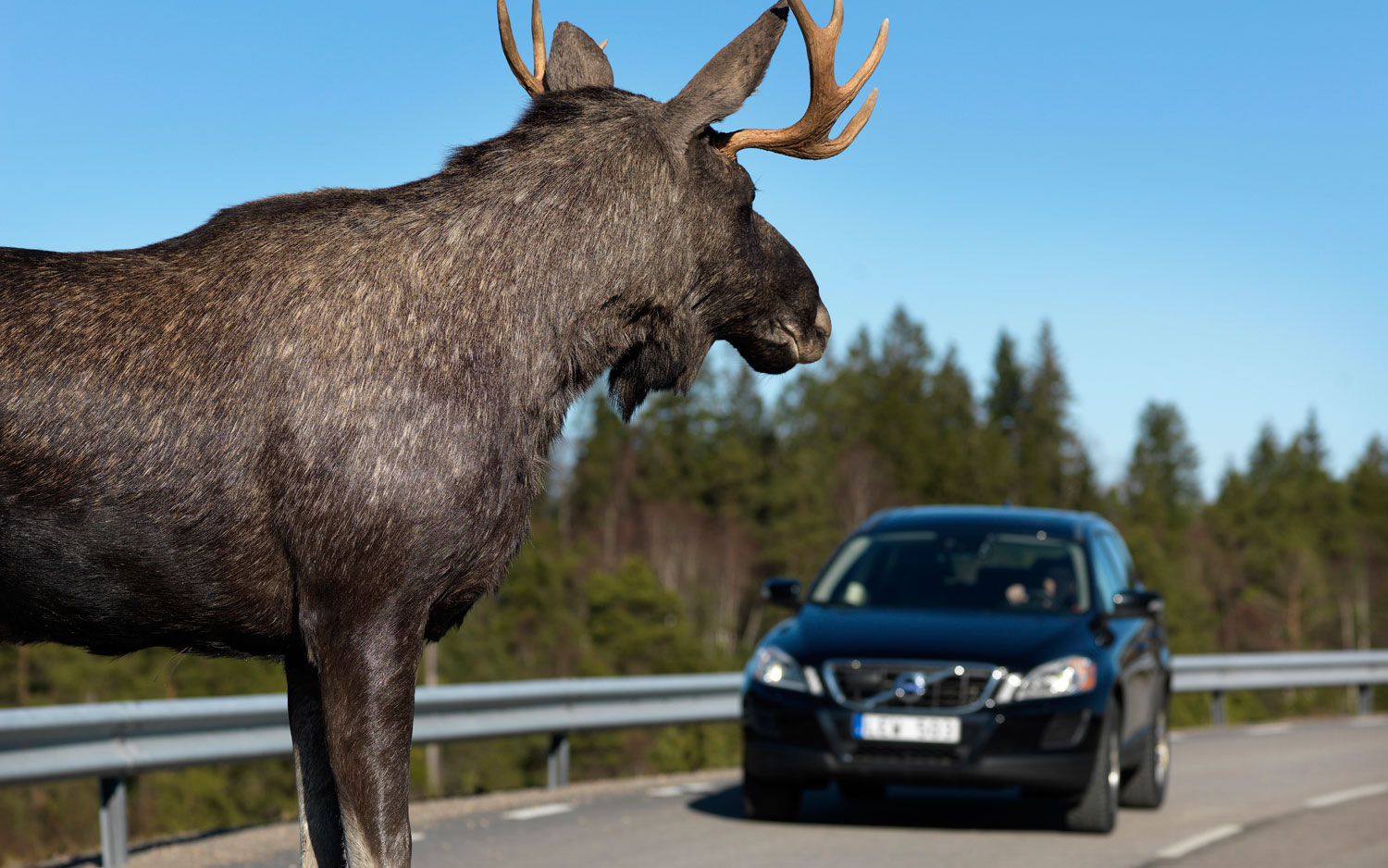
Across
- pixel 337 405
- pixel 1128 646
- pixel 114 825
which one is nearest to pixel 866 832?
pixel 1128 646

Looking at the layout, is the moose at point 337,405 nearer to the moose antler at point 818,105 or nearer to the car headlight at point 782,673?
the moose antler at point 818,105

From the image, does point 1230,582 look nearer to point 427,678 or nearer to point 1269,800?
point 427,678

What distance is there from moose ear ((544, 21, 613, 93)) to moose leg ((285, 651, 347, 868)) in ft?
6.26

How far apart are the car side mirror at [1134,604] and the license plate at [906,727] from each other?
5.35 feet

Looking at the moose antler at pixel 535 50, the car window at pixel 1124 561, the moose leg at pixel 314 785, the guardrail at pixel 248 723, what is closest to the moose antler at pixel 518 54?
the moose antler at pixel 535 50

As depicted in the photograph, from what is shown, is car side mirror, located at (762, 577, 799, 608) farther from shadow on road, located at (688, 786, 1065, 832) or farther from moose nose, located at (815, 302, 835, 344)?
moose nose, located at (815, 302, 835, 344)

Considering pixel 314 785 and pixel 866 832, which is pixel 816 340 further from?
pixel 866 832

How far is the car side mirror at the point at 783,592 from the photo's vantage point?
1004 cm

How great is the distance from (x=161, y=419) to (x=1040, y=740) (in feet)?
20.7

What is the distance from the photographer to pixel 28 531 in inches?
133

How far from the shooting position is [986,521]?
10766mm

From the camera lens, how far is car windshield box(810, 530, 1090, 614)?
32.9 feet

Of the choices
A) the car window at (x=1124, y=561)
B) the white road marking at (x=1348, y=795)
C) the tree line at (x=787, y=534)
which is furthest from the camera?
the tree line at (x=787, y=534)

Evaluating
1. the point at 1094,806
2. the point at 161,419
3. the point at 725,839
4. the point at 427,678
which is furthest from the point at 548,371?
the point at 427,678
